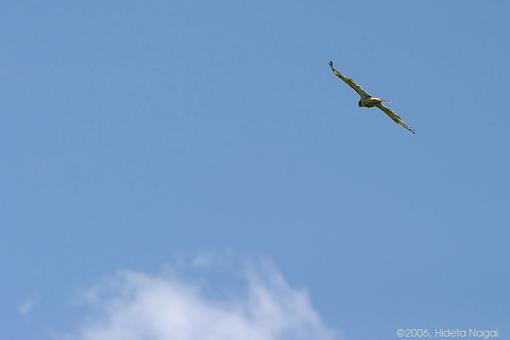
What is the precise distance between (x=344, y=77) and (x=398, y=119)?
750cm

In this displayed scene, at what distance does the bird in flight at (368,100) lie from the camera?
15188cm

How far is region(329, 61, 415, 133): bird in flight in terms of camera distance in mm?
151875

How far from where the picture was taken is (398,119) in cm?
15562

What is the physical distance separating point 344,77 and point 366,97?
131 inches

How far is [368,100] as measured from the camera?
153750mm

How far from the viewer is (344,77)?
152m

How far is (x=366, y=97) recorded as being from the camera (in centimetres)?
15362

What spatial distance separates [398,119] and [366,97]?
4194 millimetres
